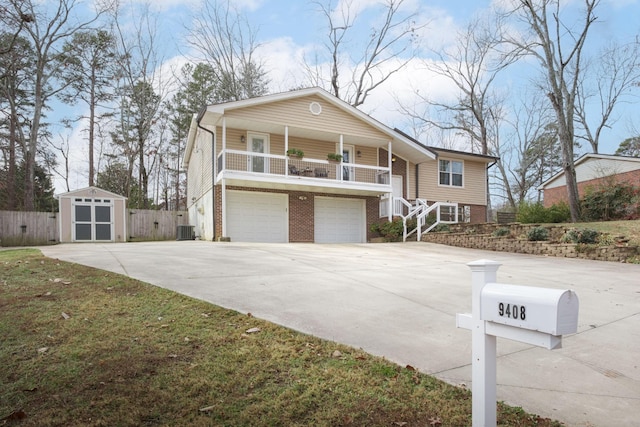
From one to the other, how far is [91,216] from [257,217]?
7.25 meters

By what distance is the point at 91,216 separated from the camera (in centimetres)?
1670

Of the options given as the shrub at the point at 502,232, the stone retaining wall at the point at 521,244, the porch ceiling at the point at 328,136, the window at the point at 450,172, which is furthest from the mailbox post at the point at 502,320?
the window at the point at 450,172

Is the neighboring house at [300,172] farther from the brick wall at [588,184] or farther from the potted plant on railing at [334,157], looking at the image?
the brick wall at [588,184]

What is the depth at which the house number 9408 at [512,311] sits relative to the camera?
1.52 meters

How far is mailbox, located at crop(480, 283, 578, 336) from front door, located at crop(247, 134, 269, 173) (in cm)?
1401

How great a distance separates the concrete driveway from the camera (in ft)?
8.99

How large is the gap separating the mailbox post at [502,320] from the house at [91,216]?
17.8 m

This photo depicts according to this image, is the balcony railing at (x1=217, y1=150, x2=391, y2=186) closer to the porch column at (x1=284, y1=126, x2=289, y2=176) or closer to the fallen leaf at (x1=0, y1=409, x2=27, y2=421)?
the porch column at (x1=284, y1=126, x2=289, y2=176)

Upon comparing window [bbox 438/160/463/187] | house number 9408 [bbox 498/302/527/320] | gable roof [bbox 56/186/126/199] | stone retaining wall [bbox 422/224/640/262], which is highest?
window [bbox 438/160/463/187]

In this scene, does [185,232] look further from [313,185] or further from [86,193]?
[313,185]

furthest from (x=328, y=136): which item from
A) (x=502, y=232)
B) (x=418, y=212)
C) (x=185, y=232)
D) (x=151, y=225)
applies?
(x=151, y=225)

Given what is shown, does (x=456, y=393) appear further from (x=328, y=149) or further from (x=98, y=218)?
(x=98, y=218)

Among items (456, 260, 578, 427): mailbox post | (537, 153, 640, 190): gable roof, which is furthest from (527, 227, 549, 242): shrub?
(456, 260, 578, 427): mailbox post

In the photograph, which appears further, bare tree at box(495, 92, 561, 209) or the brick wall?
bare tree at box(495, 92, 561, 209)
